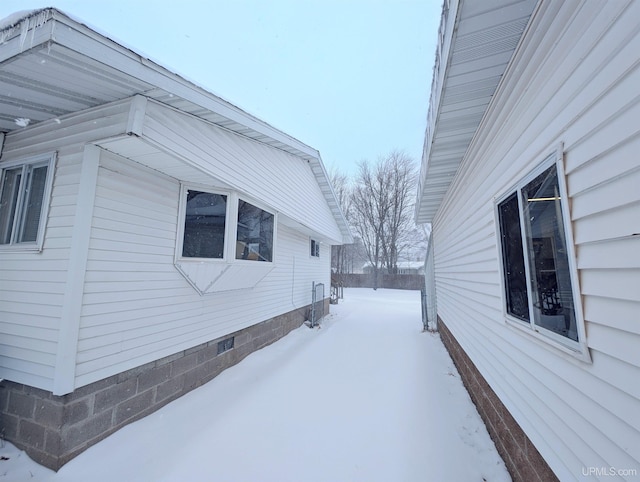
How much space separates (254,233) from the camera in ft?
15.5

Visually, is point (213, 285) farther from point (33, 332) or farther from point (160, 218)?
point (33, 332)

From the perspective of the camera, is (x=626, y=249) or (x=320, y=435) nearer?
(x=626, y=249)

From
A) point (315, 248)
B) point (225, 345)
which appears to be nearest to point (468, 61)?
point (225, 345)

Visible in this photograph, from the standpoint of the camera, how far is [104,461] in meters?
2.46

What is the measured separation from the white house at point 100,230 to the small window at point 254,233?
8.8 inches

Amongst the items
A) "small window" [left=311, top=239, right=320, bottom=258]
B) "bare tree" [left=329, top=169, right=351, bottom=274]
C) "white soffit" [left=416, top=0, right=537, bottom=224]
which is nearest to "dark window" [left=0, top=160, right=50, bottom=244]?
"white soffit" [left=416, top=0, right=537, bottom=224]

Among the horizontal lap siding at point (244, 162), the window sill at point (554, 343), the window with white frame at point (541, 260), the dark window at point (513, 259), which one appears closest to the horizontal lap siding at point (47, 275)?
the horizontal lap siding at point (244, 162)

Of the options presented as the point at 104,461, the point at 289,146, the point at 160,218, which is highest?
the point at 289,146

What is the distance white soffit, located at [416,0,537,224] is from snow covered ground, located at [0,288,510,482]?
3.34m

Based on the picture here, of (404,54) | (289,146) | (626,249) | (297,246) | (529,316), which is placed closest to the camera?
(626,249)

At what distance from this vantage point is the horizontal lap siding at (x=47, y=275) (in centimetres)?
256

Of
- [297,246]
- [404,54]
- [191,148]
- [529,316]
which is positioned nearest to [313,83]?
[404,54]

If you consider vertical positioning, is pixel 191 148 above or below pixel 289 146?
below

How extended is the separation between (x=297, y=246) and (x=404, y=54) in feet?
71.8
